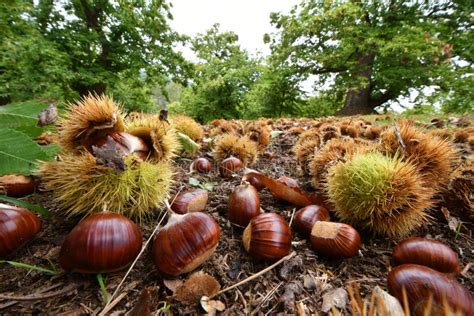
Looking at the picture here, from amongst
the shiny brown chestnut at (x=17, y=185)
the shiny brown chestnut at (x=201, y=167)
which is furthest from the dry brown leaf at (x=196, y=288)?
the shiny brown chestnut at (x=201, y=167)

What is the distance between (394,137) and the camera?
3.54 ft

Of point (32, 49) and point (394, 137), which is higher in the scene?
point (32, 49)

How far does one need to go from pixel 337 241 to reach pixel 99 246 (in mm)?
703

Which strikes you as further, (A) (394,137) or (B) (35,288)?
(A) (394,137)

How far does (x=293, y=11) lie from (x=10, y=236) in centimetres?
1117

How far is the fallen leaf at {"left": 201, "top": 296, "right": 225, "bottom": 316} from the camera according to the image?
2.08 feet

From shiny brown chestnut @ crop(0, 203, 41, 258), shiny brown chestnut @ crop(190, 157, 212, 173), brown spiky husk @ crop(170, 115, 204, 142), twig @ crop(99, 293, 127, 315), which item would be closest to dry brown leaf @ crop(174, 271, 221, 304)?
twig @ crop(99, 293, 127, 315)

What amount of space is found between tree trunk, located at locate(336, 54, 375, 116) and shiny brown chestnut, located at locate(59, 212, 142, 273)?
9.72 metres

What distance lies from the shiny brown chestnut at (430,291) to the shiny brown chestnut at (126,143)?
35.5 inches

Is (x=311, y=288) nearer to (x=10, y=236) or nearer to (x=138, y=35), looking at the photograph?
(x=10, y=236)

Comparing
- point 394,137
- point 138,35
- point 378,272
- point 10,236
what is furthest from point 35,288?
point 138,35

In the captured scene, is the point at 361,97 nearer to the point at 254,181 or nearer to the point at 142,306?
the point at 254,181

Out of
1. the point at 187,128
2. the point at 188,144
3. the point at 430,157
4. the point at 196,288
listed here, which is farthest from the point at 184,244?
the point at 187,128

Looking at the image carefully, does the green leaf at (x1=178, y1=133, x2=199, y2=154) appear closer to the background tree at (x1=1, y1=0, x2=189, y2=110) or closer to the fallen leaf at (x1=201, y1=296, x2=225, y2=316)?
the fallen leaf at (x1=201, y1=296, x2=225, y2=316)
